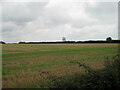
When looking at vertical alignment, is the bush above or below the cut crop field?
above

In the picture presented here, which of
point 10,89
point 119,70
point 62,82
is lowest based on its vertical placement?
point 10,89

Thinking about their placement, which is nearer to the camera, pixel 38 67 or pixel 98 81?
pixel 98 81

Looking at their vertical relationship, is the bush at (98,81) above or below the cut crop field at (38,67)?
above

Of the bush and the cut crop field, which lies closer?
the bush

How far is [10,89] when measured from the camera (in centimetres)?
694

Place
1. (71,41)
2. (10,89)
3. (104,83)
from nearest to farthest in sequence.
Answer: (104,83), (10,89), (71,41)

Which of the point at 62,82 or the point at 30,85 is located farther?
the point at 30,85

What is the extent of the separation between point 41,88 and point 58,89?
3.51 feet

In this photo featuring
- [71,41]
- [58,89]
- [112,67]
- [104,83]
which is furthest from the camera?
[71,41]

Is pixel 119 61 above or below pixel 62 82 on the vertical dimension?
above

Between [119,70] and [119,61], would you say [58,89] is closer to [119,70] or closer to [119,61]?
[119,70]

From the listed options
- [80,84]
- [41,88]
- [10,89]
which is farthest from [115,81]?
[10,89]

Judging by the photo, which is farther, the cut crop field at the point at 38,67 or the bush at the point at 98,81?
the cut crop field at the point at 38,67

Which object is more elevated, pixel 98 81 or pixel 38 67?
pixel 98 81
